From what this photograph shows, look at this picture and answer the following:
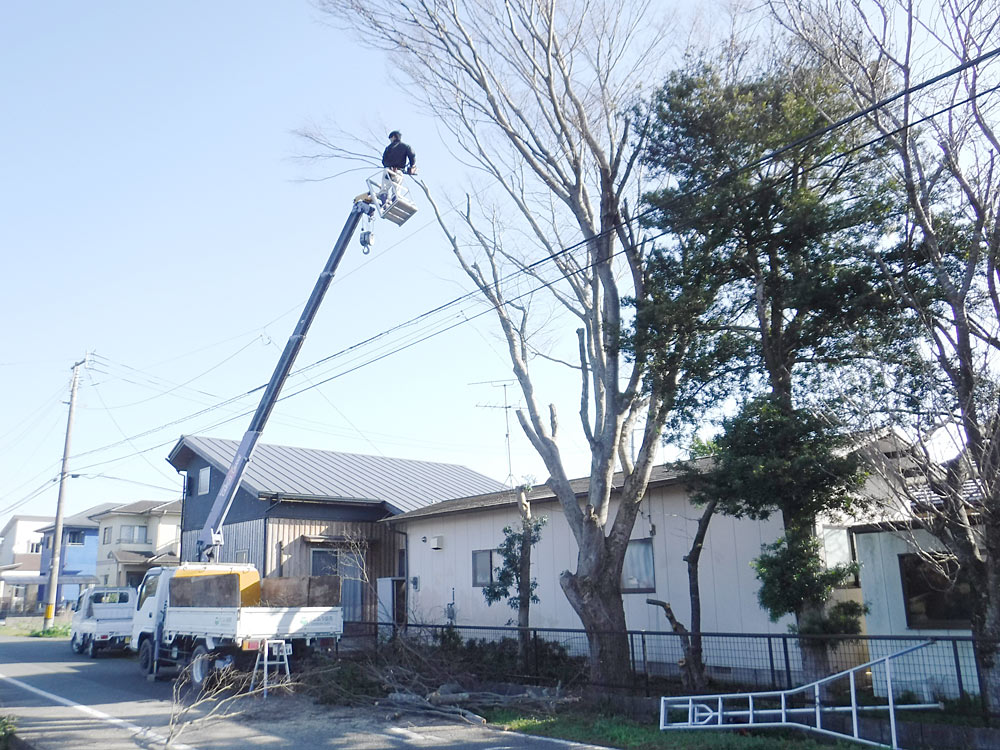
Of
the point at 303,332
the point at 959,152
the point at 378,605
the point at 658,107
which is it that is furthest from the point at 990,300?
the point at 378,605

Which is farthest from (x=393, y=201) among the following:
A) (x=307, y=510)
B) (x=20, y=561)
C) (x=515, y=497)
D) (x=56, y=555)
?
(x=20, y=561)

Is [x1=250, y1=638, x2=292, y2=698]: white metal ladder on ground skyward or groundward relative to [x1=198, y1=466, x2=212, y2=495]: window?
groundward

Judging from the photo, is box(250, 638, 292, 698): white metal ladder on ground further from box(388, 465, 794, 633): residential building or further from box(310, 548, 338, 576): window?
box(310, 548, 338, 576): window

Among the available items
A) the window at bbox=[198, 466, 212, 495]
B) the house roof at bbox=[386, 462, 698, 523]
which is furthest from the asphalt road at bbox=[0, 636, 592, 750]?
the window at bbox=[198, 466, 212, 495]

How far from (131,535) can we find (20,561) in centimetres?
2994

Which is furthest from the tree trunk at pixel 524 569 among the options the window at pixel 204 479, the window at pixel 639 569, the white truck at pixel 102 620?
the window at pixel 204 479

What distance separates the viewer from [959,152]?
9.79 m

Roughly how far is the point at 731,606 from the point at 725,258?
610 cm

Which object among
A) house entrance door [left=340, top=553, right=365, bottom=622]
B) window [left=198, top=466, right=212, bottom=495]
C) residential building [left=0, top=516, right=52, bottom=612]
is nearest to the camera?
house entrance door [left=340, top=553, right=365, bottom=622]

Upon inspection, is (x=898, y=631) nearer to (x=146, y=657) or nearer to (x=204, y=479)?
(x=146, y=657)

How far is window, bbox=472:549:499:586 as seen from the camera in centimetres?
1936

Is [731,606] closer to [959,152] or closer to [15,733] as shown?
[959,152]

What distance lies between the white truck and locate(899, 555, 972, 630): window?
60.2ft

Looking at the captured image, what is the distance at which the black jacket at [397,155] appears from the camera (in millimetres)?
14344
